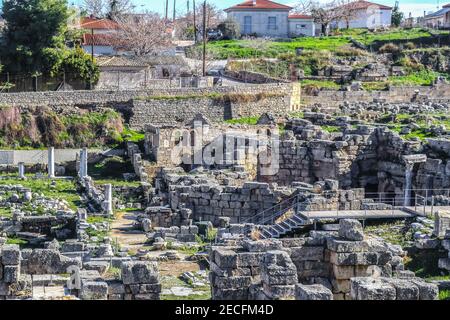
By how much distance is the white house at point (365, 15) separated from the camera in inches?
3853

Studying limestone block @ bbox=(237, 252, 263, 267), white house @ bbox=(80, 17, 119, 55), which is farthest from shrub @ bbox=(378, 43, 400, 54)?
limestone block @ bbox=(237, 252, 263, 267)

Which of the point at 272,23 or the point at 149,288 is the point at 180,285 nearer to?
the point at 149,288

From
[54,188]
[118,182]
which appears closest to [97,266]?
[54,188]

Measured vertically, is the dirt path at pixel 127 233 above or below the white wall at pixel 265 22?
below

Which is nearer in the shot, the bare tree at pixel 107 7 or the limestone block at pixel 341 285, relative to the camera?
the limestone block at pixel 341 285

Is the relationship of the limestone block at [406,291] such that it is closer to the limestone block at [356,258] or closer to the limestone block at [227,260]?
the limestone block at [356,258]

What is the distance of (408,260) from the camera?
81.9 ft

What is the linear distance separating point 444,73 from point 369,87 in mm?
11313

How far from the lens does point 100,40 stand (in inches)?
2876

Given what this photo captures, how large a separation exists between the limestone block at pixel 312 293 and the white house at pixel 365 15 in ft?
270

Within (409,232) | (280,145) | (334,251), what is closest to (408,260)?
(409,232)

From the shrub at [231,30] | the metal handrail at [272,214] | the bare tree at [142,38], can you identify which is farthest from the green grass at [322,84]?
the metal handrail at [272,214]

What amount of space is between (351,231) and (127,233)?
14570mm

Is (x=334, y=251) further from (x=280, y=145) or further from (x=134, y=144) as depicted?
(x=134, y=144)
